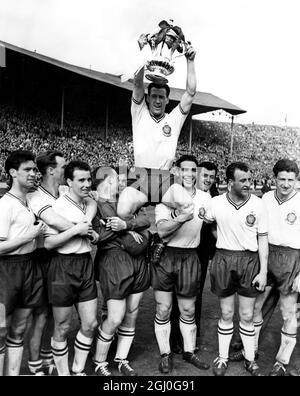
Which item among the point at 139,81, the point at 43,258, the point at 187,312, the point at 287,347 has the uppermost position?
the point at 139,81

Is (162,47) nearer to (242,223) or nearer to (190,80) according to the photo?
(190,80)

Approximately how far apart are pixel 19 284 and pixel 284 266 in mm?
2498

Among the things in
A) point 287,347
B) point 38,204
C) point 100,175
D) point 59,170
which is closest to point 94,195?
point 100,175

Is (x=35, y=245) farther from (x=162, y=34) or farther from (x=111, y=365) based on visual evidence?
(x=162, y=34)

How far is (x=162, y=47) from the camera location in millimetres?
4047

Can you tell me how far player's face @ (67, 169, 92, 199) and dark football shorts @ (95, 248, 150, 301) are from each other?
0.69m

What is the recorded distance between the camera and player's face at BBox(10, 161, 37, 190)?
3.40 metres

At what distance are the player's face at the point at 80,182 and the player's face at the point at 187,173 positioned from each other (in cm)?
99

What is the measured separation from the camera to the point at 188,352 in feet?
13.8

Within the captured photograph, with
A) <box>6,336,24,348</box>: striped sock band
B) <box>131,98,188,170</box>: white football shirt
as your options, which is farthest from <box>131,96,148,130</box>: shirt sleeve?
<box>6,336,24,348</box>: striped sock band

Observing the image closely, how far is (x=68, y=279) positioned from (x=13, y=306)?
49 centimetres

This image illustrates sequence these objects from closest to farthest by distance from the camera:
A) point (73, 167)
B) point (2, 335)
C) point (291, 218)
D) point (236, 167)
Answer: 1. point (2, 335)
2. point (73, 167)
3. point (236, 167)
4. point (291, 218)

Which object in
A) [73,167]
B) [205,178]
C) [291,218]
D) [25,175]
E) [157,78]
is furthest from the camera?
[205,178]

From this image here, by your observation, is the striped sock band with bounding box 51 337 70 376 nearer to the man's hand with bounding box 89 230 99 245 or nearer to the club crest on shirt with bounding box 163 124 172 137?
the man's hand with bounding box 89 230 99 245
